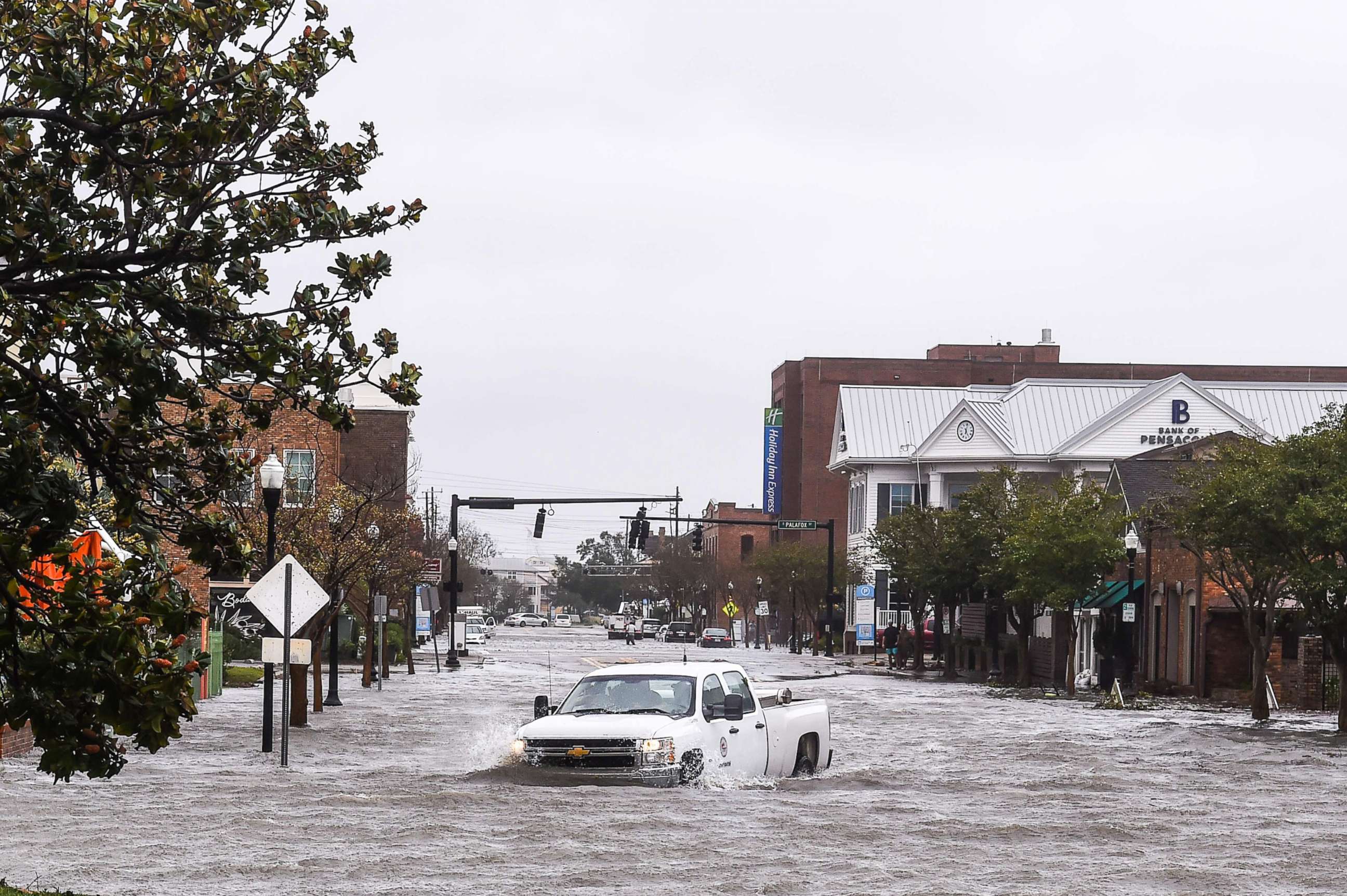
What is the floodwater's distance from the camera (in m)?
14.1

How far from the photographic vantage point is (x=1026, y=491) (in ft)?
186

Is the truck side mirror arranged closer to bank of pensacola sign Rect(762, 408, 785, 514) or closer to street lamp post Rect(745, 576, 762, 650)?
street lamp post Rect(745, 576, 762, 650)

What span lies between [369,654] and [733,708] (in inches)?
1132

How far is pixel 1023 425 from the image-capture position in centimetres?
9069

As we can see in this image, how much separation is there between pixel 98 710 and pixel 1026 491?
51.2 meters

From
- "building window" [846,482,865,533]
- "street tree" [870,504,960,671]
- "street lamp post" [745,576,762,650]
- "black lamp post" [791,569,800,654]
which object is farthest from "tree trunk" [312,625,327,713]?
"street lamp post" [745,576,762,650]

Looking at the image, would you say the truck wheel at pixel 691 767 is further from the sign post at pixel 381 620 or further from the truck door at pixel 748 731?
the sign post at pixel 381 620

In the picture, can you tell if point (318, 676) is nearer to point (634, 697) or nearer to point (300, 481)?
point (634, 697)

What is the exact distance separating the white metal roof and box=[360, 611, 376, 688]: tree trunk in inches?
1800

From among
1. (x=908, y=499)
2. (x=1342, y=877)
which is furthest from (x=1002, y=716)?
(x=908, y=499)

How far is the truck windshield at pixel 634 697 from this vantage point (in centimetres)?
1980

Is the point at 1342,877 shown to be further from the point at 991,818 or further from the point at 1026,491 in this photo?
the point at 1026,491

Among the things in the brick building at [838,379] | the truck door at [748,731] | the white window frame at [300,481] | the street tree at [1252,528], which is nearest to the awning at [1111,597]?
the street tree at [1252,528]

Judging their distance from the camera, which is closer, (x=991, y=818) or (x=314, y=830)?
(x=314, y=830)
